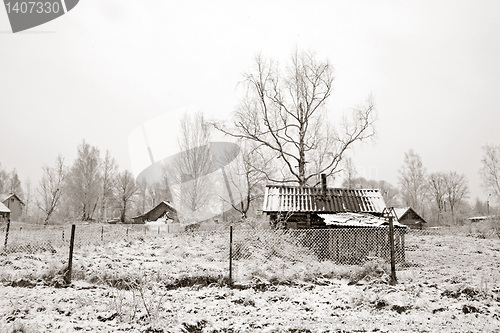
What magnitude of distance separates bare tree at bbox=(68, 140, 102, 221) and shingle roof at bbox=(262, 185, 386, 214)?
1680 inches

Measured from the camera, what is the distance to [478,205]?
84500mm

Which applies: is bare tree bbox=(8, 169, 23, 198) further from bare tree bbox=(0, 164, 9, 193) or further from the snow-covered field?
the snow-covered field

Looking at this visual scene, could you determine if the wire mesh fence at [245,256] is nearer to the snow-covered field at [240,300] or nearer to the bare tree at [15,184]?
the snow-covered field at [240,300]

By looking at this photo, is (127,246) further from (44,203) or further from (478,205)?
(478,205)

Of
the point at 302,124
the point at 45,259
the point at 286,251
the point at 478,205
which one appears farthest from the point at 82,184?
the point at 478,205

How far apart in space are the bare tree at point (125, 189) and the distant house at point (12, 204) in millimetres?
16600

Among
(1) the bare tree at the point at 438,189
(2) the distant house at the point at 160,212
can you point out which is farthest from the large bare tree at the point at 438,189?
(2) the distant house at the point at 160,212

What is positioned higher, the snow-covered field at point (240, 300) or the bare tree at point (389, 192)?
the bare tree at point (389, 192)

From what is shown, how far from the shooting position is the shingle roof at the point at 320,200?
15.7m

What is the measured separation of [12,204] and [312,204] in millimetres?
58265

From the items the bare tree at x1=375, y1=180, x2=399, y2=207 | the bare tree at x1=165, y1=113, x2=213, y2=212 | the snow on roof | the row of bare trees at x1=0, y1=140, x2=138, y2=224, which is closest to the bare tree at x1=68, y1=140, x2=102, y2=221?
the row of bare trees at x1=0, y1=140, x2=138, y2=224

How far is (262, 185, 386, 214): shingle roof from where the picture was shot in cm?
1570

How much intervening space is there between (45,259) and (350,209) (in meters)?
13.3

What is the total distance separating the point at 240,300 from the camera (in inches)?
251
